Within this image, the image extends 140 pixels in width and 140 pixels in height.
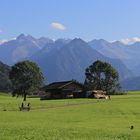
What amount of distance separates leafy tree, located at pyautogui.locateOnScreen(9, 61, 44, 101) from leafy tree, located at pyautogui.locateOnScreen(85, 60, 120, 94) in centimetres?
2735

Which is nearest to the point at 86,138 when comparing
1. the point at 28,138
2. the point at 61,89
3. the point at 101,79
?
the point at 28,138

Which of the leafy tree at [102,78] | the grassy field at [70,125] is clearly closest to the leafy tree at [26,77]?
the leafy tree at [102,78]

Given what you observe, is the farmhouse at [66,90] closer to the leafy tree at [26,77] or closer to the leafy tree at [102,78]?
the leafy tree at [26,77]

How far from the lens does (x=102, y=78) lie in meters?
180

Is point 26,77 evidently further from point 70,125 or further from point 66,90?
point 70,125

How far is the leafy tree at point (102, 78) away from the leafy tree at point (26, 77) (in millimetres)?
27353

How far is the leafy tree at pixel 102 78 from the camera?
179163mm

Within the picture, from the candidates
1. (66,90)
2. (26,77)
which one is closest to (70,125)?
(66,90)

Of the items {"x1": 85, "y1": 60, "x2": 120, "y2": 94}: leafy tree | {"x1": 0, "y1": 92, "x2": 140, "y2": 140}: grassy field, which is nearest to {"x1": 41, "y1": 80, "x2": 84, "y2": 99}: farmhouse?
{"x1": 85, "y1": 60, "x2": 120, "y2": 94}: leafy tree

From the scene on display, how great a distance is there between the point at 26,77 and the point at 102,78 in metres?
38.5

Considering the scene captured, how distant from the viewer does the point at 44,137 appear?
27.4 meters

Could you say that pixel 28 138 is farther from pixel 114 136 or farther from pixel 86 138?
pixel 114 136

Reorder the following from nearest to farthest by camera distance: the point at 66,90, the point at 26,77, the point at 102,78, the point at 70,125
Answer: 1. the point at 70,125
2. the point at 66,90
3. the point at 26,77
4. the point at 102,78

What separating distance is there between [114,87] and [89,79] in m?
11.0
